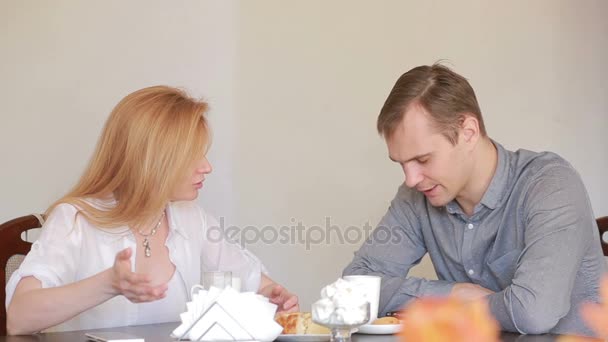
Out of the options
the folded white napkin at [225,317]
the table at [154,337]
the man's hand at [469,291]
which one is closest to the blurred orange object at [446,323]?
the folded white napkin at [225,317]

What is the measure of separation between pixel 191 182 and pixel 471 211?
2.23 ft

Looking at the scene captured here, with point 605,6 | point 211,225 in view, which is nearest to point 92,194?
point 211,225

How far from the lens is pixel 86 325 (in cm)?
187

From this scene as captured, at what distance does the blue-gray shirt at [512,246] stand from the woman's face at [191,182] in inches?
17.2

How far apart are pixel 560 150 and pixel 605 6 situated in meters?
0.49

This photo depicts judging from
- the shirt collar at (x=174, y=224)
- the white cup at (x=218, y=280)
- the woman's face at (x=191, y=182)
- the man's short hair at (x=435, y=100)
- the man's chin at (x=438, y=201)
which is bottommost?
the shirt collar at (x=174, y=224)

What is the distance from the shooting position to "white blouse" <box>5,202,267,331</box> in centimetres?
162

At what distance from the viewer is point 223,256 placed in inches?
80.9

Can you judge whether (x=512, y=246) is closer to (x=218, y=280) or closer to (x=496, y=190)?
(x=496, y=190)

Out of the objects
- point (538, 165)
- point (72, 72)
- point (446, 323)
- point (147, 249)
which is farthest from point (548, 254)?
point (72, 72)

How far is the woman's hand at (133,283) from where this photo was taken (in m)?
1.19

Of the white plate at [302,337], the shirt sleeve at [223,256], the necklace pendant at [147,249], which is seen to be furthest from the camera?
the shirt sleeve at [223,256]

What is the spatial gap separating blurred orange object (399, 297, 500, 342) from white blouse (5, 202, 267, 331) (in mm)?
1464

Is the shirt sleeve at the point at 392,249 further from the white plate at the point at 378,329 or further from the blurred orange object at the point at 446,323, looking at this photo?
the blurred orange object at the point at 446,323
